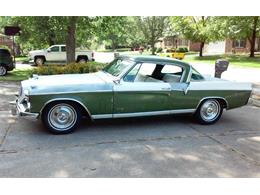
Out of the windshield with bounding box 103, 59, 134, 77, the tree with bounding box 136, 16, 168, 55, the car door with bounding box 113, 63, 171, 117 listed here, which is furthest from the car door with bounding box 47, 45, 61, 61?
the tree with bounding box 136, 16, 168, 55

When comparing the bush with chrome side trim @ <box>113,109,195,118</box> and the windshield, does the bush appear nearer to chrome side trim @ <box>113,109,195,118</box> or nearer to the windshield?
the windshield

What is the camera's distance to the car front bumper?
5.61m

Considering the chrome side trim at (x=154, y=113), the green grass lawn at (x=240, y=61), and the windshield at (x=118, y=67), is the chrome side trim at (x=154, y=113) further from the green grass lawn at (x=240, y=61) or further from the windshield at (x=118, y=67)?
the green grass lawn at (x=240, y=61)

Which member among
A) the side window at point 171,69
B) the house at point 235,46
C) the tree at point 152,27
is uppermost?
the tree at point 152,27

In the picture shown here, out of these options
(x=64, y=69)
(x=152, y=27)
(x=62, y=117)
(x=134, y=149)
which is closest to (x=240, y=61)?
(x=64, y=69)

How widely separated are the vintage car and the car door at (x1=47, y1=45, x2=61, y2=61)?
18.1 metres

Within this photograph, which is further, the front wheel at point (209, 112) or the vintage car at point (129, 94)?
the front wheel at point (209, 112)

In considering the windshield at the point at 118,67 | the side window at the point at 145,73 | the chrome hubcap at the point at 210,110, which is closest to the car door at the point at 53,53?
the windshield at the point at 118,67

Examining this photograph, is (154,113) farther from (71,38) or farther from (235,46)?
(235,46)

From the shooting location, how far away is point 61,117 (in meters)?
5.85

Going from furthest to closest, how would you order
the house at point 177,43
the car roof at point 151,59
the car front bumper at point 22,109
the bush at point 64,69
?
the house at point 177,43, the bush at point 64,69, the car roof at point 151,59, the car front bumper at point 22,109

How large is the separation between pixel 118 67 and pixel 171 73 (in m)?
1.29

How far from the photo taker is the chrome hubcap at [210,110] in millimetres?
6867
